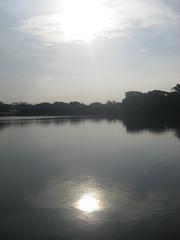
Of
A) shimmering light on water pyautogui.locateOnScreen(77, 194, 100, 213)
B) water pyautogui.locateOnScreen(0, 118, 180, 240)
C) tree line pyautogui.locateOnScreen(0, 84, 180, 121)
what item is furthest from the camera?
tree line pyautogui.locateOnScreen(0, 84, 180, 121)

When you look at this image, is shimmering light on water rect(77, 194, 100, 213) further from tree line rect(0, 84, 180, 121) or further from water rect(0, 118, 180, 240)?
tree line rect(0, 84, 180, 121)

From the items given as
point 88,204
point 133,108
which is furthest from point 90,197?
point 133,108

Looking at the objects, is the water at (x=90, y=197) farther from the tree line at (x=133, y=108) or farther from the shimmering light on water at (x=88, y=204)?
the tree line at (x=133, y=108)

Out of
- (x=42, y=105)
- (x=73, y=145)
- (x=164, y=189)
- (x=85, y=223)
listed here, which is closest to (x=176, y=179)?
(x=164, y=189)

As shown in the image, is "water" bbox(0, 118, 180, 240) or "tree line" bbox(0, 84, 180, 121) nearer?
"water" bbox(0, 118, 180, 240)

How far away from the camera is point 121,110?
110 meters

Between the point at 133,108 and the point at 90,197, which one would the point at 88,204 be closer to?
the point at 90,197

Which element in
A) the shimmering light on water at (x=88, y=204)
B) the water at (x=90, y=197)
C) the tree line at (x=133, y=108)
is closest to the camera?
the water at (x=90, y=197)

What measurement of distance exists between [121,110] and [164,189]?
96.7 m

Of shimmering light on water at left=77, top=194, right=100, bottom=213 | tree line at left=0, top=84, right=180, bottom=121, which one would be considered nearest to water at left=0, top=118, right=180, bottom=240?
shimmering light on water at left=77, top=194, right=100, bottom=213

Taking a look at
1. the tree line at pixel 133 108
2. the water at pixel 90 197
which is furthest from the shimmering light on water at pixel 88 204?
the tree line at pixel 133 108

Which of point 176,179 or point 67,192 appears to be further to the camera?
point 176,179

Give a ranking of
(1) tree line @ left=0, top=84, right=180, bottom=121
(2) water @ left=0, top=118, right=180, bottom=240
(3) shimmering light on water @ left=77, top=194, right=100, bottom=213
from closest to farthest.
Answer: (2) water @ left=0, top=118, right=180, bottom=240
(3) shimmering light on water @ left=77, top=194, right=100, bottom=213
(1) tree line @ left=0, top=84, right=180, bottom=121

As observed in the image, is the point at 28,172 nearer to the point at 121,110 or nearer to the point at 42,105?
the point at 121,110
